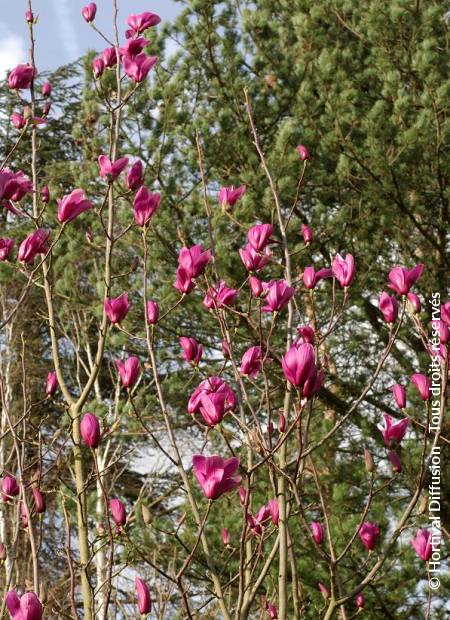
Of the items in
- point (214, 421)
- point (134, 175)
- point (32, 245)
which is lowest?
point (214, 421)

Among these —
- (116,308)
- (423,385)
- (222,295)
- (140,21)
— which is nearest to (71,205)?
(116,308)

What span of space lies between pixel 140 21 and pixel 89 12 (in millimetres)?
321

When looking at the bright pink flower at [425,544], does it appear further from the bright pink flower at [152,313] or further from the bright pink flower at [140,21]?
the bright pink flower at [140,21]

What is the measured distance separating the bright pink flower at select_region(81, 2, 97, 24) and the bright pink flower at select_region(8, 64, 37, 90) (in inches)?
16.6

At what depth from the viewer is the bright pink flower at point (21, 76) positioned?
1.90m

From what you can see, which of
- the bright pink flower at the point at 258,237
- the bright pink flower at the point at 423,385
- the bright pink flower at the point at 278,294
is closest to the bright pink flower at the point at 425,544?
the bright pink flower at the point at 423,385

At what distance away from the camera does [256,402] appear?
17.3 ft

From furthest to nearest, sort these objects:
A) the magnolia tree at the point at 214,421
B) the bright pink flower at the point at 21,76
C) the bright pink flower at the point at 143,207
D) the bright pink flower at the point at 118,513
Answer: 1. the bright pink flower at the point at 21,76
2. the bright pink flower at the point at 143,207
3. the bright pink flower at the point at 118,513
4. the magnolia tree at the point at 214,421

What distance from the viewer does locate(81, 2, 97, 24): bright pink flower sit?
7.46ft

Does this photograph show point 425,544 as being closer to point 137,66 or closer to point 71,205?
point 71,205

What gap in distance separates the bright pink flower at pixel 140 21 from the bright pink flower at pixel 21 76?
0.30 meters

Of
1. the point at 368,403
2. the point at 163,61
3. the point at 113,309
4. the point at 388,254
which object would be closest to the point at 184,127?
the point at 163,61

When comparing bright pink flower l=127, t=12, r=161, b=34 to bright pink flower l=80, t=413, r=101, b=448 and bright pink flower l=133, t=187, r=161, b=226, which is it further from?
bright pink flower l=80, t=413, r=101, b=448

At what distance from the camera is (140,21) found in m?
2.04
